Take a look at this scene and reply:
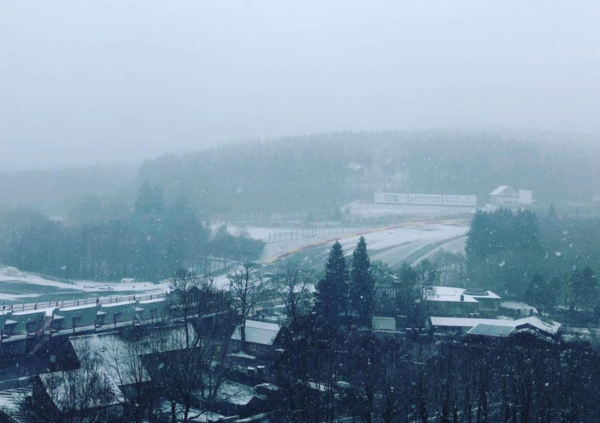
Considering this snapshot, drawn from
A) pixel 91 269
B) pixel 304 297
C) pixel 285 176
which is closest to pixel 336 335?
pixel 304 297

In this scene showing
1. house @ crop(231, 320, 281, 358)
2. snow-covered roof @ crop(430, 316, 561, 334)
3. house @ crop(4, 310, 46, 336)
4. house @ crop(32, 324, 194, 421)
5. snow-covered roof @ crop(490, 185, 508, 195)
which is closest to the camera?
house @ crop(32, 324, 194, 421)

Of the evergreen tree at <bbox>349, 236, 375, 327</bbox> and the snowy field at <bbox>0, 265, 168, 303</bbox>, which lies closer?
the evergreen tree at <bbox>349, 236, 375, 327</bbox>

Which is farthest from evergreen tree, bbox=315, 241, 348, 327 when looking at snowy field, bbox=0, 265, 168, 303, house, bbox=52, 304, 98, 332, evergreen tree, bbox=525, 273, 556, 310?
snowy field, bbox=0, 265, 168, 303

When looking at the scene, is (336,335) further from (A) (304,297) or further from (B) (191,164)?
(B) (191,164)

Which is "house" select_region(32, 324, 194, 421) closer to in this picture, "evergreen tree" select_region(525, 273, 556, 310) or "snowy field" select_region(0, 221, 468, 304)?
"snowy field" select_region(0, 221, 468, 304)

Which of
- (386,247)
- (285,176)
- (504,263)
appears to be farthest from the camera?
(285,176)

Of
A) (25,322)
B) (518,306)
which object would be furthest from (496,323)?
(25,322)

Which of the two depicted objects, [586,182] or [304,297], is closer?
[304,297]
